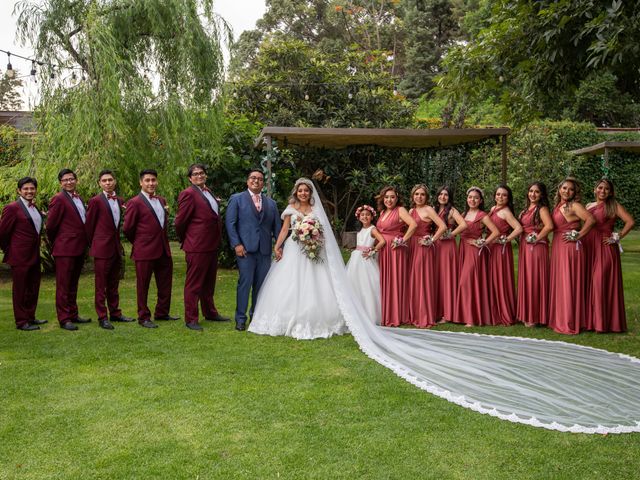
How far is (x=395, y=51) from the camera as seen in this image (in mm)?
36094

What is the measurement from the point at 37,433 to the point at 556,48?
6.09 meters

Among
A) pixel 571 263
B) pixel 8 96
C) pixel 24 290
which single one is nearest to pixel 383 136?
pixel 571 263

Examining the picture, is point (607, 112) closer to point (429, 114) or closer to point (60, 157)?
point (429, 114)

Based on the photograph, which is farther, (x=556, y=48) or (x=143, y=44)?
(x=143, y=44)

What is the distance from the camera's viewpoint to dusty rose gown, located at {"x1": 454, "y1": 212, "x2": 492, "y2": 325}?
8.18 metres

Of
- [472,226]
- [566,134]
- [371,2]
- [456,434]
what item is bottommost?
[456,434]

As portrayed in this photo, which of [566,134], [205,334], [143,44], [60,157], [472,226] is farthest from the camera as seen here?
[566,134]

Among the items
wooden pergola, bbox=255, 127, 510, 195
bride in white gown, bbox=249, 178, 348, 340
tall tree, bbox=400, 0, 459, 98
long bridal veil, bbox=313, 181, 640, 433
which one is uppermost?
tall tree, bbox=400, 0, 459, 98

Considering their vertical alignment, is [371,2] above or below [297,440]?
above

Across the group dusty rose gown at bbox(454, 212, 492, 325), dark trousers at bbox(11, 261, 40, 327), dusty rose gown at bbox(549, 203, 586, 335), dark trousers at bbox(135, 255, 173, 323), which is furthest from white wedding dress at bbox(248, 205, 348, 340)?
dark trousers at bbox(11, 261, 40, 327)

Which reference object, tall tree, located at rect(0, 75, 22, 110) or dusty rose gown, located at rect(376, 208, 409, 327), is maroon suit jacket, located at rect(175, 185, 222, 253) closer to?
dusty rose gown, located at rect(376, 208, 409, 327)

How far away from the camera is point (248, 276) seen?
7852 mm

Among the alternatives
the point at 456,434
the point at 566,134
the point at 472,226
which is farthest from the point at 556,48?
the point at 566,134

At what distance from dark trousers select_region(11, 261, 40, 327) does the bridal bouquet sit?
128 inches
